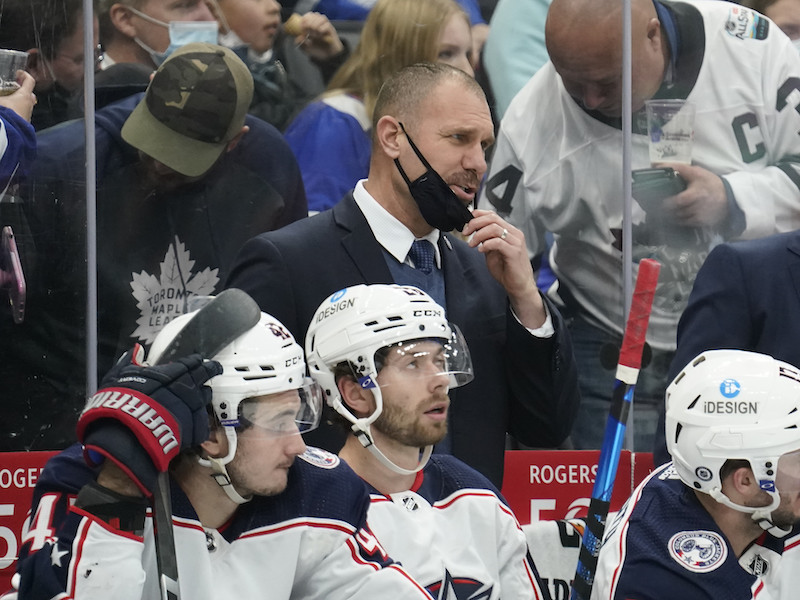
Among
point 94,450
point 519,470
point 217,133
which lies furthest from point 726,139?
point 94,450

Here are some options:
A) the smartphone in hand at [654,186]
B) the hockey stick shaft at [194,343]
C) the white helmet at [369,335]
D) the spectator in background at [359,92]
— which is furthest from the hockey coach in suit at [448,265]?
the smartphone in hand at [654,186]

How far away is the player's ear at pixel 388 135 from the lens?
11.8ft

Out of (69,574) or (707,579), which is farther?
(707,579)

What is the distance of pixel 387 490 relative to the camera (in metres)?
2.95

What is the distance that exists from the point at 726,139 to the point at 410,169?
1.39 metres

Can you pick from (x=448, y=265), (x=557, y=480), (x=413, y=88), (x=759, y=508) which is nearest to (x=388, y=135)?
(x=413, y=88)

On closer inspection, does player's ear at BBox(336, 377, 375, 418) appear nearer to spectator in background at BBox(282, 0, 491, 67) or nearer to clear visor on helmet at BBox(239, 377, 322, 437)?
clear visor on helmet at BBox(239, 377, 322, 437)

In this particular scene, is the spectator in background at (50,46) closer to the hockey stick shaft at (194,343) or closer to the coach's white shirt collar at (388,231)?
the coach's white shirt collar at (388,231)

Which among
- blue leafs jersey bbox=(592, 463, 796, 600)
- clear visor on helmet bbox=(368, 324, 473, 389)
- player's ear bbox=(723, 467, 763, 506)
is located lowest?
blue leafs jersey bbox=(592, 463, 796, 600)

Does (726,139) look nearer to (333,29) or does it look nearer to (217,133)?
(333,29)

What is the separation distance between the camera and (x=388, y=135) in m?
3.63

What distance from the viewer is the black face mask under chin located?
3496mm

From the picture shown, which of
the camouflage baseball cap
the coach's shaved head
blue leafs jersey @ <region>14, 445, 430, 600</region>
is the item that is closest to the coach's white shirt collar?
the coach's shaved head

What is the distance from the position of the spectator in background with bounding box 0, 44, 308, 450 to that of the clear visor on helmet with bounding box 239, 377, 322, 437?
1450mm
